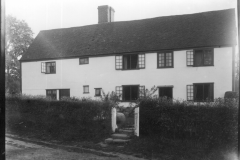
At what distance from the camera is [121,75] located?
2217cm

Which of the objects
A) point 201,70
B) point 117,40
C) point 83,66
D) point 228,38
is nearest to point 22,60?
point 83,66

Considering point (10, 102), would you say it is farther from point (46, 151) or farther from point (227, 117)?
point (227, 117)

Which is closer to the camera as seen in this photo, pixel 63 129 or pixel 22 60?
pixel 63 129

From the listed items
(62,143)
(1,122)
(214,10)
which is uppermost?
(214,10)

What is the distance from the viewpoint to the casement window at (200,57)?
765 inches

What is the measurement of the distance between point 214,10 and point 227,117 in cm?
1799

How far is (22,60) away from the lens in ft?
Result: 86.5

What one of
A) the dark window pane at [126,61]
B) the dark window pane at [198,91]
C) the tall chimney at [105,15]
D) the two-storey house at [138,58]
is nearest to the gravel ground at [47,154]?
the two-storey house at [138,58]

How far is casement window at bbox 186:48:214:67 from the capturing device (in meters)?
19.4

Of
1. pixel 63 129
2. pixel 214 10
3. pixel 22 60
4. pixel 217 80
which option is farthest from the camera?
pixel 22 60

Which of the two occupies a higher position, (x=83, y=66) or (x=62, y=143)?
(x=83, y=66)

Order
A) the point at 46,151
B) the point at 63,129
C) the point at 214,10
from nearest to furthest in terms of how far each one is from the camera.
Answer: the point at 46,151, the point at 63,129, the point at 214,10

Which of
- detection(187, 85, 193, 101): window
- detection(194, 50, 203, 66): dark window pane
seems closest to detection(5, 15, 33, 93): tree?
detection(194, 50, 203, 66): dark window pane

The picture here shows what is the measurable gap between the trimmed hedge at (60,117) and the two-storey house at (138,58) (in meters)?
7.70
